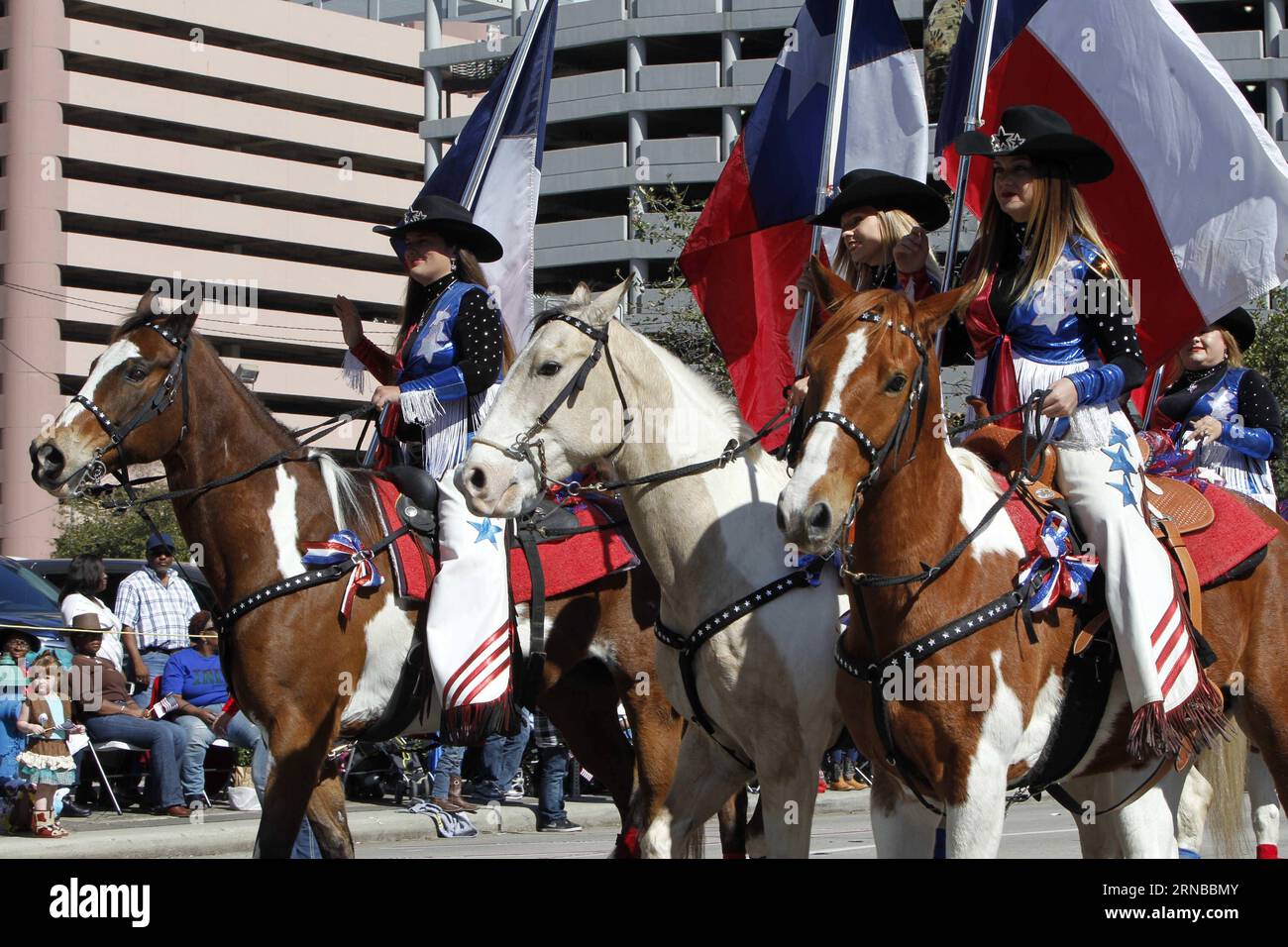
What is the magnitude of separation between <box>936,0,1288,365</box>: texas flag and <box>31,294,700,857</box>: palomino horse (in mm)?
3055

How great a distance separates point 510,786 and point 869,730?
34.2 ft

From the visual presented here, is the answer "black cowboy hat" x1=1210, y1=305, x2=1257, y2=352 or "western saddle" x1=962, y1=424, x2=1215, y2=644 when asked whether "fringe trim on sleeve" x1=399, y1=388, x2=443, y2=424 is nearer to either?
"western saddle" x1=962, y1=424, x2=1215, y2=644

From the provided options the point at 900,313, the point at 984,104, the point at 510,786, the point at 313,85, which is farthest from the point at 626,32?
the point at 900,313

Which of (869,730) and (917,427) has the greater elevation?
(917,427)

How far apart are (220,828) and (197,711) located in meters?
1.68

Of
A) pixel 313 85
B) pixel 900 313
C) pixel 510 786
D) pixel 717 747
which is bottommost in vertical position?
pixel 510 786

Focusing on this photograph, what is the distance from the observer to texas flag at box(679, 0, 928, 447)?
29.6ft

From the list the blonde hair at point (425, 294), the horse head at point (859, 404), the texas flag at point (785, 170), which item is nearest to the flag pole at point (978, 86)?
the texas flag at point (785, 170)

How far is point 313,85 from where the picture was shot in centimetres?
8331

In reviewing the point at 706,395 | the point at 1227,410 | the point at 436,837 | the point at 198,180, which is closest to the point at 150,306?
the point at 706,395

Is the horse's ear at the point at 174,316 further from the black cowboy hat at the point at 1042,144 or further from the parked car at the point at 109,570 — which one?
the parked car at the point at 109,570

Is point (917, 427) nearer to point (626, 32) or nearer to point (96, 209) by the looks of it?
point (626, 32)

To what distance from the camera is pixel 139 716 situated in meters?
13.4

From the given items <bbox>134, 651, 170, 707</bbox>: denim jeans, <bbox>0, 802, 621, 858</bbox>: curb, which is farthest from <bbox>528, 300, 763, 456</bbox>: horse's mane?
<bbox>134, 651, 170, 707</bbox>: denim jeans
